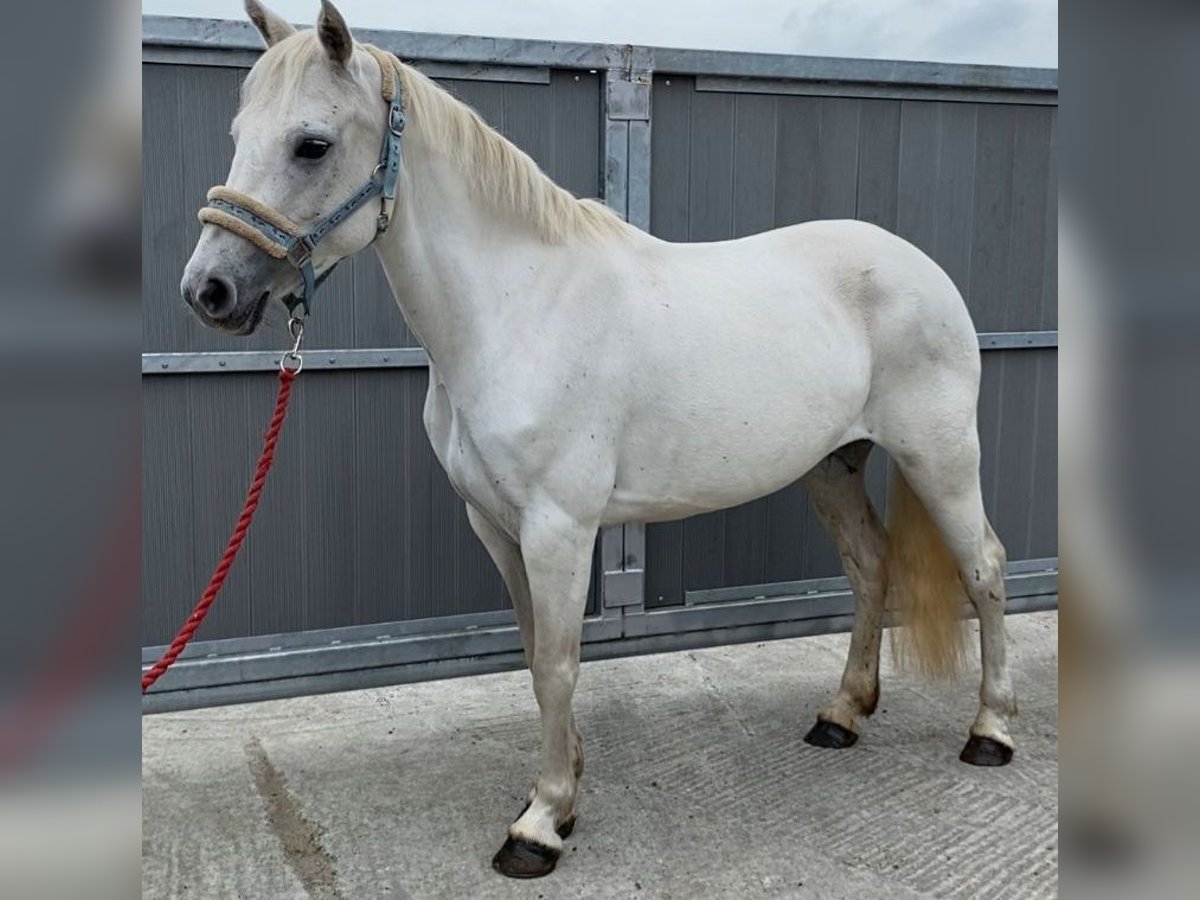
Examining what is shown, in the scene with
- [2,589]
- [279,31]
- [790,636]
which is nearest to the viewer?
[2,589]

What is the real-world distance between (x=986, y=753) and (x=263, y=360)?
2.33 meters

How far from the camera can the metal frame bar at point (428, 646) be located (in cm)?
302

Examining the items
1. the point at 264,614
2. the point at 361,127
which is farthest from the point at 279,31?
the point at 264,614

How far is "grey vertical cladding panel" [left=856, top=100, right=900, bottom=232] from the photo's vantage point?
11.4 ft

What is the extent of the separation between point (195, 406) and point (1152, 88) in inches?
110

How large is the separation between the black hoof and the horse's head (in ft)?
6.48

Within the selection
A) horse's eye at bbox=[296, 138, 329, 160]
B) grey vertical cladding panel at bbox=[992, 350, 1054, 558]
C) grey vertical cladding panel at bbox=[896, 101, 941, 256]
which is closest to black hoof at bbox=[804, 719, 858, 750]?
grey vertical cladding panel at bbox=[992, 350, 1054, 558]

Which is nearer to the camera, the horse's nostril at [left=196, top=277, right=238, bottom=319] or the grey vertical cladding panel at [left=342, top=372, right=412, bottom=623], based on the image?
the horse's nostril at [left=196, top=277, right=238, bottom=319]

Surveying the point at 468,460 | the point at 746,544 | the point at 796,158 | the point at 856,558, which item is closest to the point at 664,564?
the point at 746,544

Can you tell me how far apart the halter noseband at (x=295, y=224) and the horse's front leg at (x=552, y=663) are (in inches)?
27.9

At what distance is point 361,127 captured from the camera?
81.1 inches

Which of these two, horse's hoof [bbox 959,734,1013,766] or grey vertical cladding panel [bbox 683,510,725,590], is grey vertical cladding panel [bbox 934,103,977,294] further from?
horse's hoof [bbox 959,734,1013,766]

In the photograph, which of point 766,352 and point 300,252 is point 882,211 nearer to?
point 766,352

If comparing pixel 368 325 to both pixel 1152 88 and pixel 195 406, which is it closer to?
pixel 195 406
